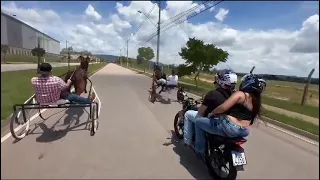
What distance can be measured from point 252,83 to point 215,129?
38.0 inches

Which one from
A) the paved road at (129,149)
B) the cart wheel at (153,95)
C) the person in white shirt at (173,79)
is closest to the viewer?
the paved road at (129,149)

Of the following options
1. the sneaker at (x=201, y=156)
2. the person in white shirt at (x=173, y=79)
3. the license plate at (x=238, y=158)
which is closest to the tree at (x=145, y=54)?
the person in white shirt at (x=173, y=79)

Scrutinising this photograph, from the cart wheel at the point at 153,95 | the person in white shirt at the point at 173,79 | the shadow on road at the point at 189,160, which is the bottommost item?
the shadow on road at the point at 189,160

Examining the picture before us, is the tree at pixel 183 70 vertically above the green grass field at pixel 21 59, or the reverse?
the green grass field at pixel 21 59

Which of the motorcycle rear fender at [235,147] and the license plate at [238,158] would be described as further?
the motorcycle rear fender at [235,147]

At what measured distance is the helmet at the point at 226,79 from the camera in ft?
11.2

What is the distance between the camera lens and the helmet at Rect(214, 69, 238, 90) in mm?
3421

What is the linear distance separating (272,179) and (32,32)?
3.32 m

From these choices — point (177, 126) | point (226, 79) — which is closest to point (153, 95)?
point (226, 79)

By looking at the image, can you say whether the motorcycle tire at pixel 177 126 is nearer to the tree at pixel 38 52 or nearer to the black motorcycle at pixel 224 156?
the black motorcycle at pixel 224 156

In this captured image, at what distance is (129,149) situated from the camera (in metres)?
4.82

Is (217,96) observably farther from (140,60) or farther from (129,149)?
(129,149)

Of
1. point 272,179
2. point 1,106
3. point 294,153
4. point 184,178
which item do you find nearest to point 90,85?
point 184,178

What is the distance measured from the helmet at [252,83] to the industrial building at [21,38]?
6.77ft
